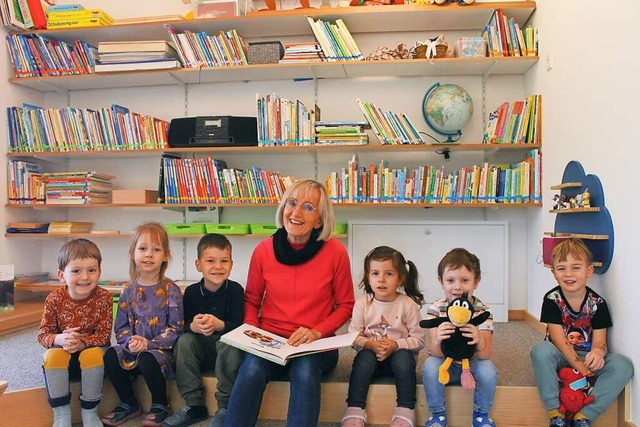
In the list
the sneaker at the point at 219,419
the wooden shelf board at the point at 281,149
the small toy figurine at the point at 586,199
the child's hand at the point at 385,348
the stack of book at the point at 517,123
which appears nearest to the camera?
the sneaker at the point at 219,419

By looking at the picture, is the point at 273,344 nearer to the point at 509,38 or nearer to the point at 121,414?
the point at 121,414

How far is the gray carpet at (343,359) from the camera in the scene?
1.94m

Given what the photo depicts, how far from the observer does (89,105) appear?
12.1ft

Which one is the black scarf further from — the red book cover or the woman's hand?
the red book cover

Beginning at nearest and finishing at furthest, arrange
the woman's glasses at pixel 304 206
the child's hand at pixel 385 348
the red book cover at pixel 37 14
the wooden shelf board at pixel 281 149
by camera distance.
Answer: the child's hand at pixel 385 348, the woman's glasses at pixel 304 206, the wooden shelf board at pixel 281 149, the red book cover at pixel 37 14

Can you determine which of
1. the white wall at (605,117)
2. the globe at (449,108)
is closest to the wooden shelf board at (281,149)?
the globe at (449,108)

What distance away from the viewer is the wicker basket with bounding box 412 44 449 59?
120 inches

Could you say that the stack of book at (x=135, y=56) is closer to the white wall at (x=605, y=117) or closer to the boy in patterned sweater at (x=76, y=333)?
the boy in patterned sweater at (x=76, y=333)

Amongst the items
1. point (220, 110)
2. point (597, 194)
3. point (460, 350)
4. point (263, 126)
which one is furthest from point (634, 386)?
point (220, 110)

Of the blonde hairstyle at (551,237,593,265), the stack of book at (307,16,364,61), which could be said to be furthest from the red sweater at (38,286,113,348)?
the stack of book at (307,16,364,61)

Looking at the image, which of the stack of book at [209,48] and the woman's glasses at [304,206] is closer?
the woman's glasses at [304,206]

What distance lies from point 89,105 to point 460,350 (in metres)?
3.20

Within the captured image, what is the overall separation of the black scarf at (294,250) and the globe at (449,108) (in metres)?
1.49

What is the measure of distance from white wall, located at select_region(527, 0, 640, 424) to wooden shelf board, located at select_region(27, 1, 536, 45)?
1.38 ft
